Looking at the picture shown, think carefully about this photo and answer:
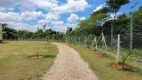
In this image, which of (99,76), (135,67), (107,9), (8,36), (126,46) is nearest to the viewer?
(99,76)

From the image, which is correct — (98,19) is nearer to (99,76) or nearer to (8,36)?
(99,76)

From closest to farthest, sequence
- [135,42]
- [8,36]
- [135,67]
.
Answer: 1. [135,67]
2. [135,42]
3. [8,36]

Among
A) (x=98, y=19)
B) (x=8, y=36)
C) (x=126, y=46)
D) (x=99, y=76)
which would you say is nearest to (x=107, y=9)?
(x=98, y=19)

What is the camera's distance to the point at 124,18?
30141mm

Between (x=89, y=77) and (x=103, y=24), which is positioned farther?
(x=103, y=24)

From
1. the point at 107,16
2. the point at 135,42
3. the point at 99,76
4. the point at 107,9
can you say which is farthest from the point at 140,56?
the point at 107,16

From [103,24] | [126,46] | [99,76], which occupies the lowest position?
[99,76]

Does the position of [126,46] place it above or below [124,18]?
below

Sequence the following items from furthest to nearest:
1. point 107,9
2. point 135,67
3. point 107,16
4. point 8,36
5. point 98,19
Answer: point 8,36
point 98,19
point 107,16
point 107,9
point 135,67

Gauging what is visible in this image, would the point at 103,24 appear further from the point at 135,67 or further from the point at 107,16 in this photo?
the point at 135,67

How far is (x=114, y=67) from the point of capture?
1023cm

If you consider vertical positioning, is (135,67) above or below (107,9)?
below

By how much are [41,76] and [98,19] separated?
25.3 m

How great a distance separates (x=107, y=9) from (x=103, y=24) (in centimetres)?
Answer: 562
